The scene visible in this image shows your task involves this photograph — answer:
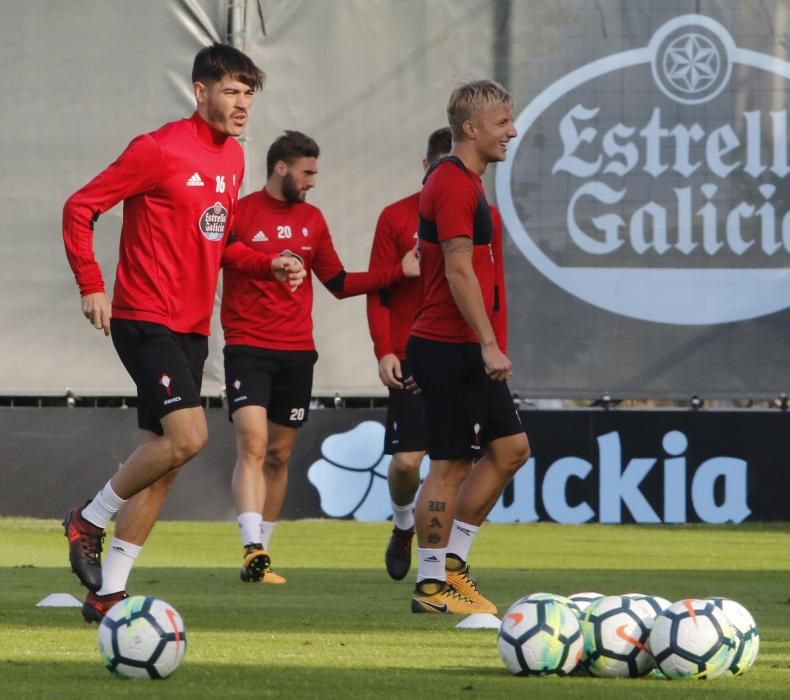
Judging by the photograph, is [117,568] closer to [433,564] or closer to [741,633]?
[433,564]

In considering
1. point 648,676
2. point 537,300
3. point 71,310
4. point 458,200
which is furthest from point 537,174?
point 648,676

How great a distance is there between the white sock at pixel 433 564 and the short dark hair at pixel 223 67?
1986 mm

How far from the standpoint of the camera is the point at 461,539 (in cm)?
729

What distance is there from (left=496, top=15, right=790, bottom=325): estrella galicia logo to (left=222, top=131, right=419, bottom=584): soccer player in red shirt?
4401 mm

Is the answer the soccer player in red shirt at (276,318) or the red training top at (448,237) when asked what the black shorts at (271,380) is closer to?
the soccer player in red shirt at (276,318)

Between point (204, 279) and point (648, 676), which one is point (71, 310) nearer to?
point (204, 279)

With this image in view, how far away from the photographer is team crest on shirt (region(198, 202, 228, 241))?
6688mm

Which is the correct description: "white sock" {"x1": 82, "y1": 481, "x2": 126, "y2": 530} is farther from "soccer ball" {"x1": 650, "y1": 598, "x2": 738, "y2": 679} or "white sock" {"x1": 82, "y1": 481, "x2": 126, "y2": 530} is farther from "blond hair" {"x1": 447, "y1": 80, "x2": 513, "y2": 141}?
"soccer ball" {"x1": 650, "y1": 598, "x2": 738, "y2": 679}

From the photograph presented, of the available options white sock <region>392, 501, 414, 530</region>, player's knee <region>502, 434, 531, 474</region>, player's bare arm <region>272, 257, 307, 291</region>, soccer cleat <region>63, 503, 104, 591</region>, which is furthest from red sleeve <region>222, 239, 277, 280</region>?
white sock <region>392, 501, 414, 530</region>

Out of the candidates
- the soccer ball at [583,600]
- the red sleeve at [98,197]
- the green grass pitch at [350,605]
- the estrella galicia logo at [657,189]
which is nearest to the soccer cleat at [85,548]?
the green grass pitch at [350,605]

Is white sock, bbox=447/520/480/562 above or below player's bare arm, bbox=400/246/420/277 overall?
below

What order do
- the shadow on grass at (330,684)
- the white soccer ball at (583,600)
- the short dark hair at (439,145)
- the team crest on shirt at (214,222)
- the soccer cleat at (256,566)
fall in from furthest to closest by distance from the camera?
the short dark hair at (439,145) → the soccer cleat at (256,566) → the team crest on shirt at (214,222) → the white soccer ball at (583,600) → the shadow on grass at (330,684)

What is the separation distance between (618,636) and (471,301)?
7.04ft

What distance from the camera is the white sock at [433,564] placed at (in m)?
7.02
